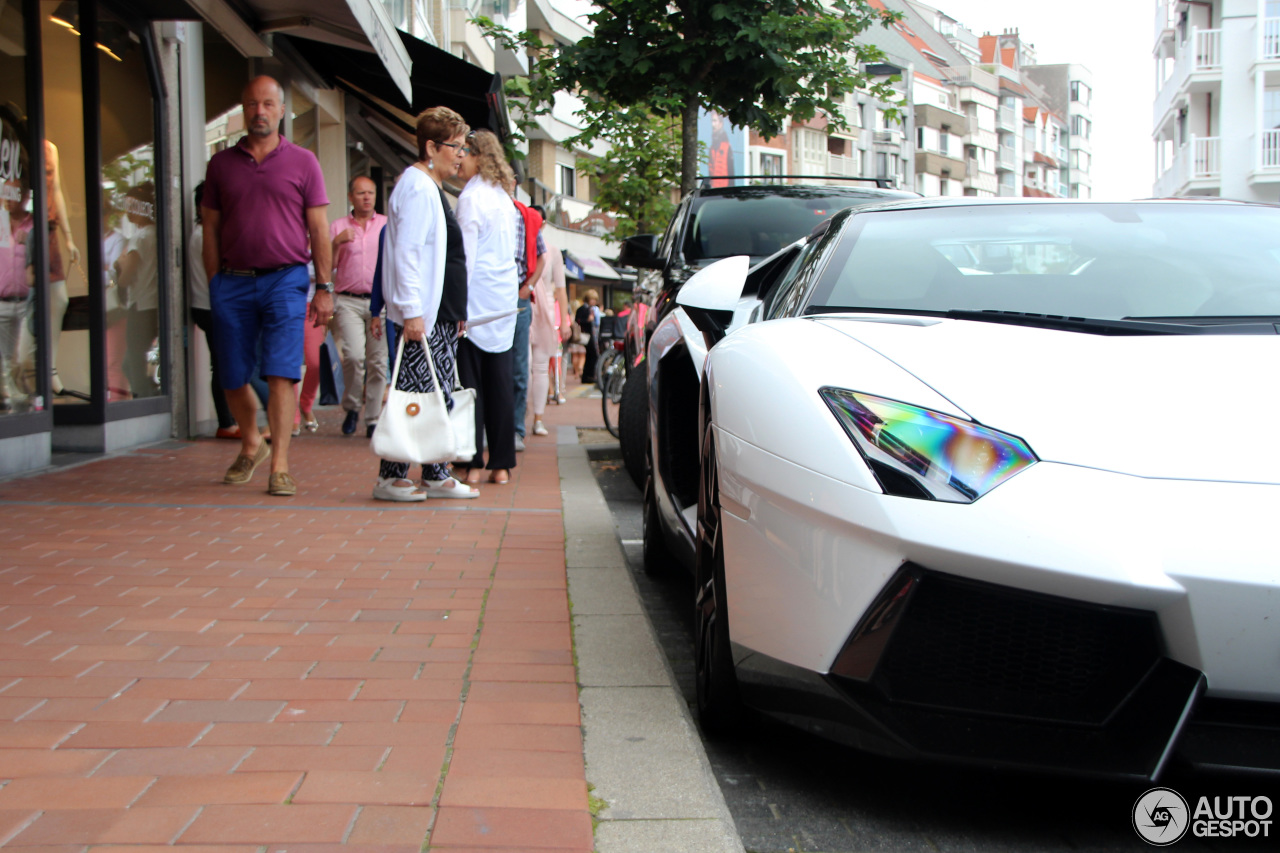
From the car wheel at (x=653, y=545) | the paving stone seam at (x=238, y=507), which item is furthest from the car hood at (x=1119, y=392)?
the paving stone seam at (x=238, y=507)

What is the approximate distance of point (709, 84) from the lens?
10.5 metres

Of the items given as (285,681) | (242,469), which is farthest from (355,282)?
(285,681)

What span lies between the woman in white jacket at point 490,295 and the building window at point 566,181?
39.7 metres

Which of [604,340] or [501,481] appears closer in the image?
[501,481]

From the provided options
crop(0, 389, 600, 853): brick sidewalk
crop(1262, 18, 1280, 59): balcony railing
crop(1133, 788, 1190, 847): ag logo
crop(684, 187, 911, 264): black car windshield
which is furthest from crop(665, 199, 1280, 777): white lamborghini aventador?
crop(1262, 18, 1280, 59): balcony railing

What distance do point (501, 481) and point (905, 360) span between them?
4878 mm

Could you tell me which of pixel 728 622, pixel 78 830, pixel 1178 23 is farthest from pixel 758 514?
pixel 1178 23

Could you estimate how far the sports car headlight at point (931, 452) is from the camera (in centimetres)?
212

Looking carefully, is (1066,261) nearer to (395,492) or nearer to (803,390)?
(803,390)

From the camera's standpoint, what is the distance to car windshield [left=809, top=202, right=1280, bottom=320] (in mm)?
2904

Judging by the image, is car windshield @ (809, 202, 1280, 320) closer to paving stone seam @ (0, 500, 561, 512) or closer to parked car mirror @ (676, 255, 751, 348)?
parked car mirror @ (676, 255, 751, 348)

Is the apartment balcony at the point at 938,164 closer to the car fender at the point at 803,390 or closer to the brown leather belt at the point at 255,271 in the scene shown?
the brown leather belt at the point at 255,271

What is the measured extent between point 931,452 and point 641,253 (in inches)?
195

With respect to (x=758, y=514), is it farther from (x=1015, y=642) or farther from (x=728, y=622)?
(x=1015, y=642)
